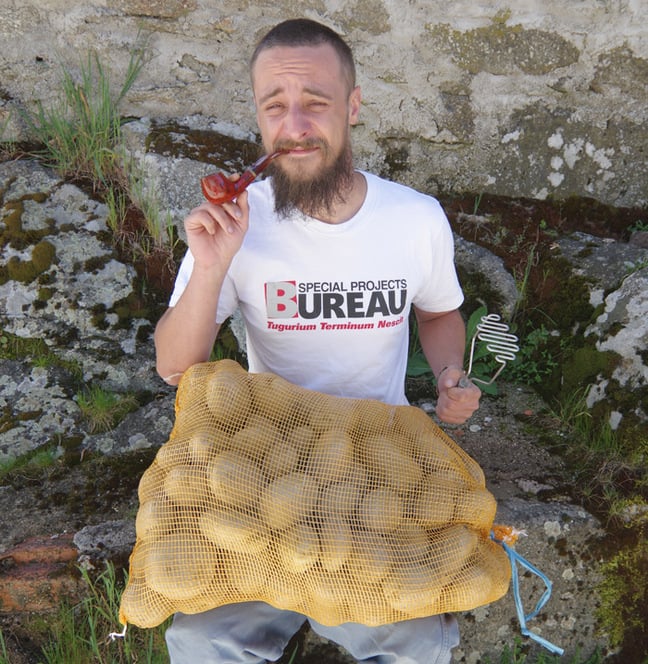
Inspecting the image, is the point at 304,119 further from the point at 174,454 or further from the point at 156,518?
the point at 156,518

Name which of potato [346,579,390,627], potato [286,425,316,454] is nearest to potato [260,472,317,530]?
potato [286,425,316,454]

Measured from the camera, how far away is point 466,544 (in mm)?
1469

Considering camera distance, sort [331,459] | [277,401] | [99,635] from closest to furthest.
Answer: [331,459]
[277,401]
[99,635]

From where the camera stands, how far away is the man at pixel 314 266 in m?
1.76

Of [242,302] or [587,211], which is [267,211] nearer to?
[242,302]

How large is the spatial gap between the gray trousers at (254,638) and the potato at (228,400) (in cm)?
53

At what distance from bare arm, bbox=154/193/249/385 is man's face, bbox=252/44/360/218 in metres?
0.30

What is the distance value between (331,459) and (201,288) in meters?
0.61

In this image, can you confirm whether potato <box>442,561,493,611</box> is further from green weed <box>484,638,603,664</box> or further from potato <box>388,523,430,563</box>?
green weed <box>484,638,603,664</box>

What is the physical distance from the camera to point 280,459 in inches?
58.3

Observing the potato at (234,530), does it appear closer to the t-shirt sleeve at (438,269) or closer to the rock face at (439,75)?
the t-shirt sleeve at (438,269)

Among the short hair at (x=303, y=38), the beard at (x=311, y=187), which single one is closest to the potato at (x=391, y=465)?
the beard at (x=311, y=187)

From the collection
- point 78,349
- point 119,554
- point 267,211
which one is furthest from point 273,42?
point 119,554

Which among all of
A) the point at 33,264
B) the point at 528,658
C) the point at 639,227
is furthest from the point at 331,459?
the point at 639,227
